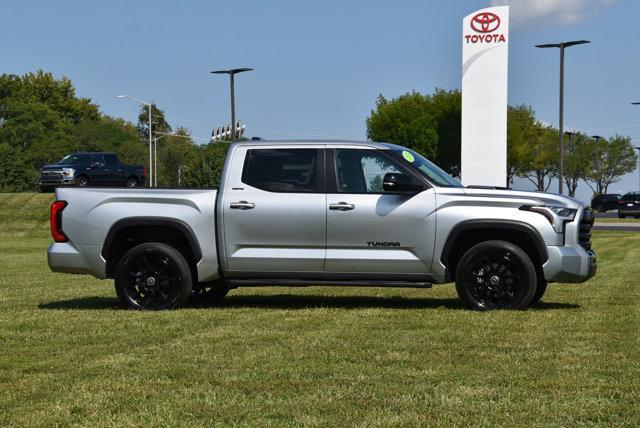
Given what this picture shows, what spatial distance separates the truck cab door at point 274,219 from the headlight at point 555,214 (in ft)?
7.52

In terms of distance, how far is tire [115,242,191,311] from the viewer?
12453 mm

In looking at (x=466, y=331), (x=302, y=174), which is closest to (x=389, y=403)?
(x=466, y=331)

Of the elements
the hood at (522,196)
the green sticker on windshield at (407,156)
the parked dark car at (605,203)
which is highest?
the green sticker on windshield at (407,156)

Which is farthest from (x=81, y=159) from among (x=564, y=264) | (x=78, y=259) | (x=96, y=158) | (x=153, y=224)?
(x=564, y=264)

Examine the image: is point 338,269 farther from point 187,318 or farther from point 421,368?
point 421,368

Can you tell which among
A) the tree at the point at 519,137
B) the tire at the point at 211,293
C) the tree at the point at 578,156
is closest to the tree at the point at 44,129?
the tree at the point at 519,137

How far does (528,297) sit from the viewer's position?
472 inches

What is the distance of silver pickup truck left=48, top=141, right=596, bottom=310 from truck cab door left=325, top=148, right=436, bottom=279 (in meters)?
0.01

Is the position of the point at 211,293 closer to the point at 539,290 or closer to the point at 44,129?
the point at 539,290

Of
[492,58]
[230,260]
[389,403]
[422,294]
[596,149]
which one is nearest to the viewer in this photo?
[389,403]

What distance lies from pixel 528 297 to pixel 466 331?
207 cm

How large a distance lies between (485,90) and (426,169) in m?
45.4

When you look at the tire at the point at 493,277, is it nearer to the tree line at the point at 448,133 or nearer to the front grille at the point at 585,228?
the front grille at the point at 585,228

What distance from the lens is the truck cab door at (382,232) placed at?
12.1 meters
